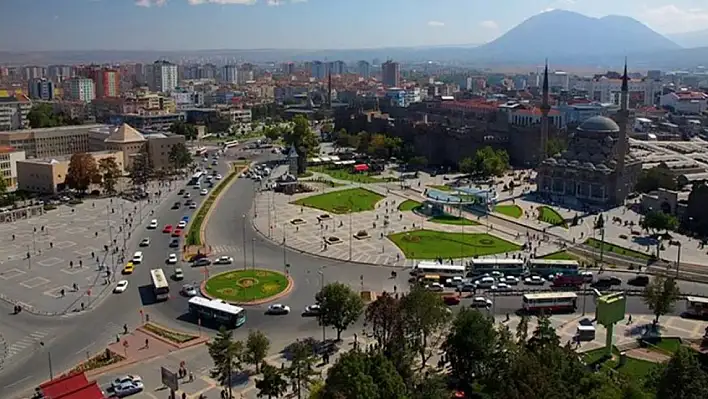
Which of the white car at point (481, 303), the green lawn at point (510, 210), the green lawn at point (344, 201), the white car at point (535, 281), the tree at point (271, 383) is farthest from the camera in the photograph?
the green lawn at point (344, 201)

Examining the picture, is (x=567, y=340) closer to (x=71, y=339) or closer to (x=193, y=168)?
(x=71, y=339)

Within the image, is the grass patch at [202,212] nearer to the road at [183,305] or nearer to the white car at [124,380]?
the road at [183,305]

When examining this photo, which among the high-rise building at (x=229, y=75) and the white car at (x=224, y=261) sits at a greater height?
the high-rise building at (x=229, y=75)

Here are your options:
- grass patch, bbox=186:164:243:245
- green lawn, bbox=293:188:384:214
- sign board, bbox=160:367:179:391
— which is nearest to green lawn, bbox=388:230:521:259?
green lawn, bbox=293:188:384:214

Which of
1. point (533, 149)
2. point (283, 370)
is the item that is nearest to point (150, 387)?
point (283, 370)

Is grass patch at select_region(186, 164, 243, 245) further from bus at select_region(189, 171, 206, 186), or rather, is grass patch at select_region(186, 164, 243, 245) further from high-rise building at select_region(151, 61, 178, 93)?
high-rise building at select_region(151, 61, 178, 93)

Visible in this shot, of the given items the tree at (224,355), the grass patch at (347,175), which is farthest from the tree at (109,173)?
the tree at (224,355)

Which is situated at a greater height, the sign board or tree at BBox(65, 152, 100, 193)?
tree at BBox(65, 152, 100, 193)
